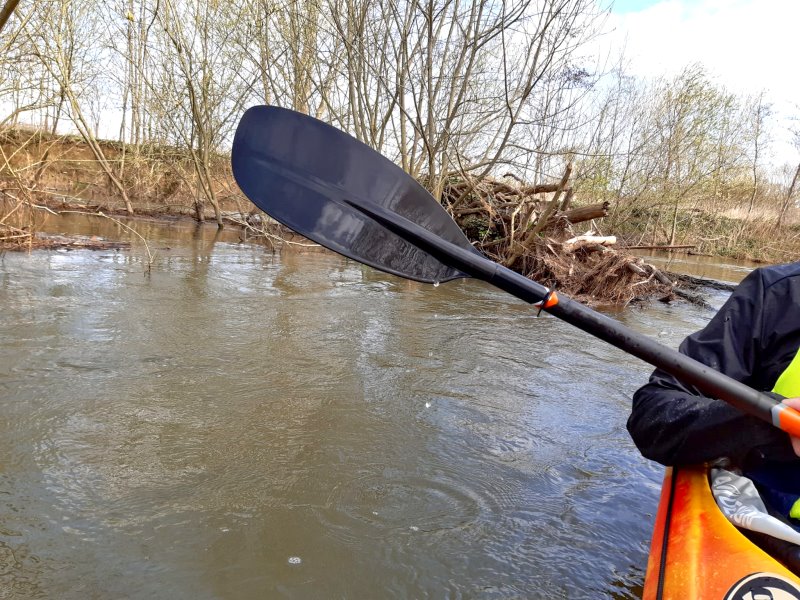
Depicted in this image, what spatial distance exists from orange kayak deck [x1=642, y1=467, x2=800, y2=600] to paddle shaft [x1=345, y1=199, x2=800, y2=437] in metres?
0.24

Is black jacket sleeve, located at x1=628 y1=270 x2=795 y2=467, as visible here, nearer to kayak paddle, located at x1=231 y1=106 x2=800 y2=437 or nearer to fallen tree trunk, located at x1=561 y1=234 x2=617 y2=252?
kayak paddle, located at x1=231 y1=106 x2=800 y2=437

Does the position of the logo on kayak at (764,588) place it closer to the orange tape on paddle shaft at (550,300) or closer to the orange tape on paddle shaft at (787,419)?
the orange tape on paddle shaft at (787,419)

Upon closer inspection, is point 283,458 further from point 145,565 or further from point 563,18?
point 563,18

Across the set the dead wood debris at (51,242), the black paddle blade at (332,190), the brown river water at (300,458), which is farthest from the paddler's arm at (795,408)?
the dead wood debris at (51,242)

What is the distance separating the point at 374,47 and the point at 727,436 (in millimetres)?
7180

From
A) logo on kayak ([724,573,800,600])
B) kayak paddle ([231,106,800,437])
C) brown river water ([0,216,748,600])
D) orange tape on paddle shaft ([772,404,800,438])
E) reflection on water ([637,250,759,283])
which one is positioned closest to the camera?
logo on kayak ([724,573,800,600])

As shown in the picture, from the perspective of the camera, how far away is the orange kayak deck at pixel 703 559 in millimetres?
992

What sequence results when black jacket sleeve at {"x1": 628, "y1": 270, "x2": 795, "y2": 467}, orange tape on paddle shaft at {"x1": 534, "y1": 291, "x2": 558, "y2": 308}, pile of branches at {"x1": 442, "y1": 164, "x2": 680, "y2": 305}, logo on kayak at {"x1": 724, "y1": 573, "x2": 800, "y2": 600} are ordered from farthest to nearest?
pile of branches at {"x1": 442, "y1": 164, "x2": 680, "y2": 305}
orange tape on paddle shaft at {"x1": 534, "y1": 291, "x2": 558, "y2": 308}
black jacket sleeve at {"x1": 628, "y1": 270, "x2": 795, "y2": 467}
logo on kayak at {"x1": 724, "y1": 573, "x2": 800, "y2": 600}

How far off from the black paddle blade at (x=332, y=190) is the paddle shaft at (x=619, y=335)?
A: 13cm

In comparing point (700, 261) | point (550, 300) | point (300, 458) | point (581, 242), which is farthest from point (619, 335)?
point (700, 261)

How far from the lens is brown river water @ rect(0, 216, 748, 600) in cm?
165

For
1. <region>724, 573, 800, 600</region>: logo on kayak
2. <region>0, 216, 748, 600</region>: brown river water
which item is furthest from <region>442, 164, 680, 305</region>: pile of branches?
<region>724, 573, 800, 600</region>: logo on kayak

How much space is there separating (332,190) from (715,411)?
1303mm

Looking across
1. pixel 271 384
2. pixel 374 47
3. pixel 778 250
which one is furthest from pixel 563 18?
pixel 778 250
